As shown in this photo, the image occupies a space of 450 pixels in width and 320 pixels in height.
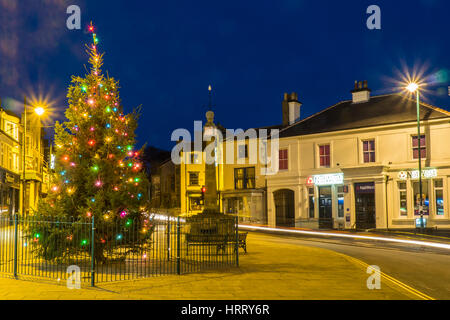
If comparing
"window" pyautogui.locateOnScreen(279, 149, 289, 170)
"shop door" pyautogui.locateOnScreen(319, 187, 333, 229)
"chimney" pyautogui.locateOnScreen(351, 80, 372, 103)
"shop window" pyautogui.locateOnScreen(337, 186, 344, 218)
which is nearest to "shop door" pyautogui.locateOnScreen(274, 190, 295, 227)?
"window" pyautogui.locateOnScreen(279, 149, 289, 170)

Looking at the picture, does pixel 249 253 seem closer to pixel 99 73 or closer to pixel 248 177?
pixel 99 73

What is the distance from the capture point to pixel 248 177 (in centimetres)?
4156

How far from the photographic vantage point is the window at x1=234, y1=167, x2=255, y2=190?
4134cm

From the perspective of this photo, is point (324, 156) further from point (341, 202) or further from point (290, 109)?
point (290, 109)

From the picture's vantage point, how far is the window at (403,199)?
3166 centimetres

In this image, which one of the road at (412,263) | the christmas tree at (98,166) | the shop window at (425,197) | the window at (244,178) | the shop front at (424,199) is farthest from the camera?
the window at (244,178)

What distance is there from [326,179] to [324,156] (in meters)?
2.02

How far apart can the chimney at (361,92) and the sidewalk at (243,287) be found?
85.1 ft

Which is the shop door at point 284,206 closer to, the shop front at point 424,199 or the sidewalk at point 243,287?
the shop front at point 424,199

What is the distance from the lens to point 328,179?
35.0m

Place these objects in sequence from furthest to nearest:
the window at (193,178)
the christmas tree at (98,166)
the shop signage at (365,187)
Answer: the window at (193,178) → the shop signage at (365,187) → the christmas tree at (98,166)

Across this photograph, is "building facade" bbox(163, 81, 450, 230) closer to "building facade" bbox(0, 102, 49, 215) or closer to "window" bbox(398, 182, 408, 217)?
"window" bbox(398, 182, 408, 217)

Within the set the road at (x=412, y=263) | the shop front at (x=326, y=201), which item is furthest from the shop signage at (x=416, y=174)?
the road at (x=412, y=263)

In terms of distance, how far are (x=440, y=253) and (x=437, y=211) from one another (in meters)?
13.7
